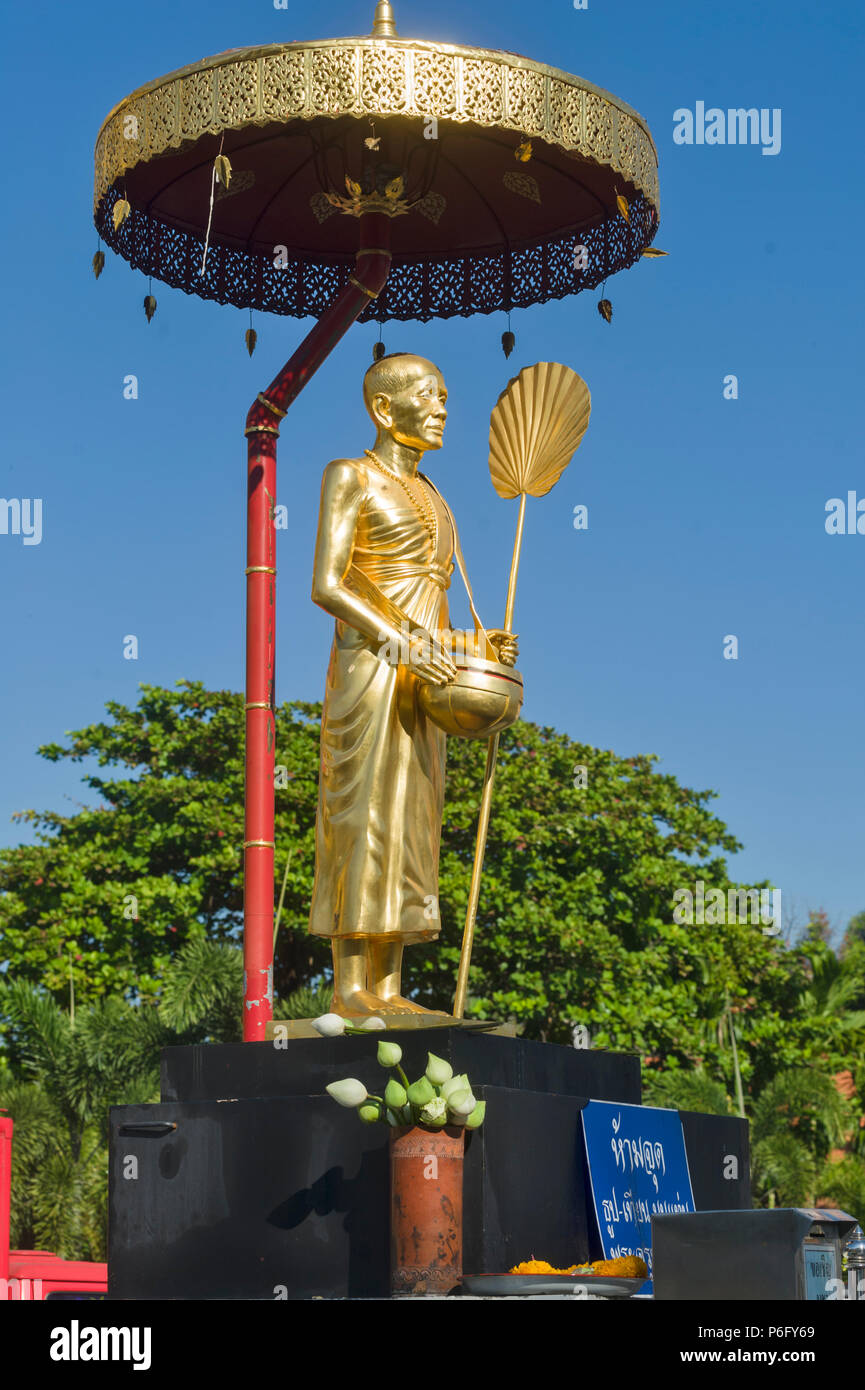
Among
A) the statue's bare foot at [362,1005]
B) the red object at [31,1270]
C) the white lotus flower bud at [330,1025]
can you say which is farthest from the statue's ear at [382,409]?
the red object at [31,1270]

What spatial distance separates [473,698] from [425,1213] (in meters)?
2.43

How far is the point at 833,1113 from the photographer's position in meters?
19.7

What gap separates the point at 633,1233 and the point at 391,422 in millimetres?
3821

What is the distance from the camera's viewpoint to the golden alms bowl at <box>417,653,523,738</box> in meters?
7.95

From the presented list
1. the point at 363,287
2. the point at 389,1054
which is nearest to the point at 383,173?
the point at 363,287

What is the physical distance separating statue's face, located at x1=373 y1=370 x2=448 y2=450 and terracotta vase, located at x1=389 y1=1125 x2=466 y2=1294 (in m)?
3.50

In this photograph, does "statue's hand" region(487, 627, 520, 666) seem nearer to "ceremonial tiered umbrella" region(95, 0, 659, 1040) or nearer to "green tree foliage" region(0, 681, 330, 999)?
"ceremonial tiered umbrella" region(95, 0, 659, 1040)

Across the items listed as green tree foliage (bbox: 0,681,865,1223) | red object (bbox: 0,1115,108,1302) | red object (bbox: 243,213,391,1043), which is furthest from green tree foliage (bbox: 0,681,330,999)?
red object (bbox: 243,213,391,1043)

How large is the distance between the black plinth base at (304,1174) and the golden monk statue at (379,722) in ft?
2.07

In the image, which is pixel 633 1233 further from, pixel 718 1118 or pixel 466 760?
pixel 466 760

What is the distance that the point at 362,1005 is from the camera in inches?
308

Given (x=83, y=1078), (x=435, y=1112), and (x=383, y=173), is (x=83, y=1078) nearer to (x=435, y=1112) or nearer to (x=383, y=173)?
(x=383, y=173)
